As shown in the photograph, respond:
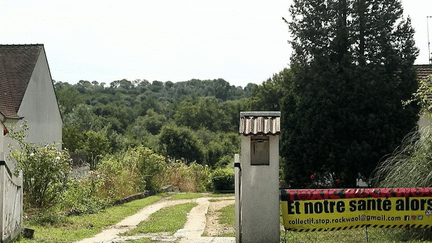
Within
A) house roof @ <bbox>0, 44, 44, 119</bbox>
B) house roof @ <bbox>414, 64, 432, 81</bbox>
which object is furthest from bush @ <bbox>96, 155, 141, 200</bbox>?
house roof @ <bbox>414, 64, 432, 81</bbox>

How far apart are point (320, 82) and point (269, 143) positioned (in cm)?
1332

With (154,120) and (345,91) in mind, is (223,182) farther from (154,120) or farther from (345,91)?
(154,120)

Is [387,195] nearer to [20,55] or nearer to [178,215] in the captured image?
[178,215]

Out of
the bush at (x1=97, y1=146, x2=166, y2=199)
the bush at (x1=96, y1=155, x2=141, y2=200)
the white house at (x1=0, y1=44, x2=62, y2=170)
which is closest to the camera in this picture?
the bush at (x1=96, y1=155, x2=141, y2=200)

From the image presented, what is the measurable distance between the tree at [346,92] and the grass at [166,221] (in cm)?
649

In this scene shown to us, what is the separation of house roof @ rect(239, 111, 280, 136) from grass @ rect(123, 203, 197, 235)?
3892mm

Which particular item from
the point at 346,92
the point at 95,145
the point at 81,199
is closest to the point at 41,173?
the point at 81,199

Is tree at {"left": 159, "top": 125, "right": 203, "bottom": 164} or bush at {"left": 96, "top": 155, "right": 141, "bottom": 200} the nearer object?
bush at {"left": 96, "top": 155, "right": 141, "bottom": 200}

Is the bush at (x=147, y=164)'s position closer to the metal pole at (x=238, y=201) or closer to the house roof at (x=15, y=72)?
the house roof at (x=15, y=72)

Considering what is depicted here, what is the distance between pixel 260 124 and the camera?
1155 centimetres

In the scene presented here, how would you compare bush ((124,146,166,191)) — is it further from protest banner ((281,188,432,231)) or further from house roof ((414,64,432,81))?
protest banner ((281,188,432,231))

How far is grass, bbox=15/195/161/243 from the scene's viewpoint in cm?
1268

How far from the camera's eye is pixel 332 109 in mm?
23859

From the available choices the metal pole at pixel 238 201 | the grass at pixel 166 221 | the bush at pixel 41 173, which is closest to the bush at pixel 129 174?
the grass at pixel 166 221
